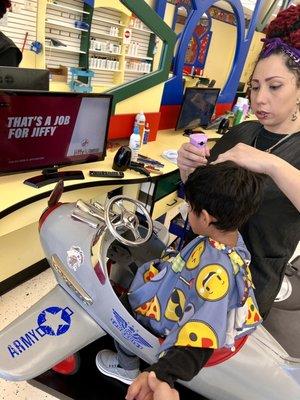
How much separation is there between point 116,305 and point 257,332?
0.53 meters

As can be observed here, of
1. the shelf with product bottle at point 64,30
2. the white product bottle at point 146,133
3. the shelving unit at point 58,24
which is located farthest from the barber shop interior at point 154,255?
the shelving unit at point 58,24

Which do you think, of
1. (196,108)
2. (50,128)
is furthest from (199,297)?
(196,108)

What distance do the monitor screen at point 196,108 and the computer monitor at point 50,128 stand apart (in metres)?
1.47

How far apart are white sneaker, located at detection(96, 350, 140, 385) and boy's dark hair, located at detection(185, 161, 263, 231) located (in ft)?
2.28

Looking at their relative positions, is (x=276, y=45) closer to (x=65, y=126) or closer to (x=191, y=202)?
(x=191, y=202)

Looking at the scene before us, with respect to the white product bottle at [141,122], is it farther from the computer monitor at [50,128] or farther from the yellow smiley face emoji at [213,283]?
the yellow smiley face emoji at [213,283]

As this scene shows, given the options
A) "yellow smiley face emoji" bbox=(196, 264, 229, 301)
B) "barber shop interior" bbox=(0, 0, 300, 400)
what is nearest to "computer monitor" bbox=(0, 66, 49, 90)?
"barber shop interior" bbox=(0, 0, 300, 400)

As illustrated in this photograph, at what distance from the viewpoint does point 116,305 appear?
3.18 feet

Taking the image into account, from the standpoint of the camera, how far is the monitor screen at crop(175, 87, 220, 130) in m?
3.17

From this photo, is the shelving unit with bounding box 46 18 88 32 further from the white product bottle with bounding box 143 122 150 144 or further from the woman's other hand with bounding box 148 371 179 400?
the woman's other hand with bounding box 148 371 179 400

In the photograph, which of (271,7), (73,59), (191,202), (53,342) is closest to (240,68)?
(271,7)

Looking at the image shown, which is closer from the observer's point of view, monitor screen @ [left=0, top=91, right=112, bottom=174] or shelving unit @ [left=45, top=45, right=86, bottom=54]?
monitor screen @ [left=0, top=91, right=112, bottom=174]

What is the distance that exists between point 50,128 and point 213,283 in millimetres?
1164

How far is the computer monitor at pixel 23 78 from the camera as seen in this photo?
1575 millimetres
